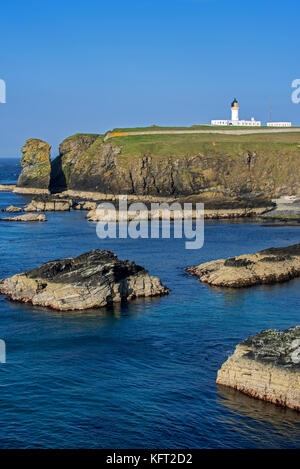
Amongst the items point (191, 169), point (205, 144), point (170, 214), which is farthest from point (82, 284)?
point (205, 144)

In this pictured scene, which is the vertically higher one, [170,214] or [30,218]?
[170,214]

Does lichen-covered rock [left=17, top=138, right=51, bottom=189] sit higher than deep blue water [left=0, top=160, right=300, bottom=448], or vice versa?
lichen-covered rock [left=17, top=138, right=51, bottom=189]

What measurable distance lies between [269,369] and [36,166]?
124 meters

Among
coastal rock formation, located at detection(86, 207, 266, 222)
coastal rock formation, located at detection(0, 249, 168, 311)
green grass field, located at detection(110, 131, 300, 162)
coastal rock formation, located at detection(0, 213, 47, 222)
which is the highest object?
green grass field, located at detection(110, 131, 300, 162)

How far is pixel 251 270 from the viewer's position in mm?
46969

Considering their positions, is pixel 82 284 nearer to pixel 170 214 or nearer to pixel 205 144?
pixel 170 214

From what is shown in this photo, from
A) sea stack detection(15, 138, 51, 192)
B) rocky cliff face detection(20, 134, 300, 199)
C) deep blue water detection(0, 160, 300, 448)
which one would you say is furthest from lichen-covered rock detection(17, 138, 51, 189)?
deep blue water detection(0, 160, 300, 448)

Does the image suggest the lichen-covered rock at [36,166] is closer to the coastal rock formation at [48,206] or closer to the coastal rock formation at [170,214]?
the coastal rock formation at [48,206]

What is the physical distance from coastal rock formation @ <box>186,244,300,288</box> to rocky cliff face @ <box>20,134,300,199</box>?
55.2 m

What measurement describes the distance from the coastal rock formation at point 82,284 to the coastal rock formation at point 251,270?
5159 mm

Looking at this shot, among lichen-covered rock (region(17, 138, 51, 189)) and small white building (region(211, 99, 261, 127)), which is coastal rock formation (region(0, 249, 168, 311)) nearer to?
lichen-covered rock (region(17, 138, 51, 189))

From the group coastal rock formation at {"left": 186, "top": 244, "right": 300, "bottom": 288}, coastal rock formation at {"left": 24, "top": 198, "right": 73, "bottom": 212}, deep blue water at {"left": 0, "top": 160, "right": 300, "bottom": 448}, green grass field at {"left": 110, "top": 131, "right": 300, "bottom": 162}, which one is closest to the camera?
deep blue water at {"left": 0, "top": 160, "right": 300, "bottom": 448}

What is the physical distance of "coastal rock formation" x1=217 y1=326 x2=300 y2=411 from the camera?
23.9 m

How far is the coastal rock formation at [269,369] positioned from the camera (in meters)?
23.9
